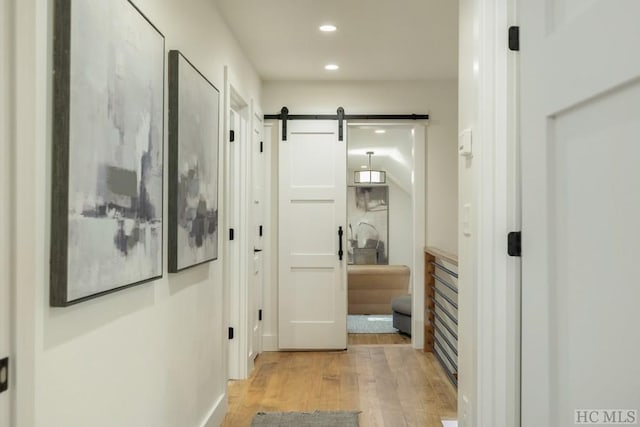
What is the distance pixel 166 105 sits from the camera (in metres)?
1.96

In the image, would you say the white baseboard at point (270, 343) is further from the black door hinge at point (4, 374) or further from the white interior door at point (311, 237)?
the black door hinge at point (4, 374)

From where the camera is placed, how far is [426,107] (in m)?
4.55

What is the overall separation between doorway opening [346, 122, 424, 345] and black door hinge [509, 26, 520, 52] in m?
2.97

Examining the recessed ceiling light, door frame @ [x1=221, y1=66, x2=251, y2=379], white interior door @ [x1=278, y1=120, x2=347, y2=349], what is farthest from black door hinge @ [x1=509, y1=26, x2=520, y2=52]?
white interior door @ [x1=278, y1=120, x2=347, y2=349]

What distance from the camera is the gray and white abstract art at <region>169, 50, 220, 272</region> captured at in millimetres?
1997

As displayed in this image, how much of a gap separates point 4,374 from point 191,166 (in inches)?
54.3

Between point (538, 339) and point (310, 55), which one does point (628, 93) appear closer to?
point (538, 339)

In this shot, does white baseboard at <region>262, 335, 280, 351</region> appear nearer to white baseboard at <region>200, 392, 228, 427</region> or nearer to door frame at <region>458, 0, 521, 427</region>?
white baseboard at <region>200, 392, 228, 427</region>

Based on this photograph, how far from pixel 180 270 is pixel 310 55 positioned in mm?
2363

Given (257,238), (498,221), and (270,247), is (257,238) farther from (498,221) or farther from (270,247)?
(498,221)

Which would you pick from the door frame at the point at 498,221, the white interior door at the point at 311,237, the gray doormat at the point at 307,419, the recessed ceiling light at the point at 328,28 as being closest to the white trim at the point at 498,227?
the door frame at the point at 498,221

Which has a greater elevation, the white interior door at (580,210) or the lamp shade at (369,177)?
the lamp shade at (369,177)

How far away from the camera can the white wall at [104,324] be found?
1039mm

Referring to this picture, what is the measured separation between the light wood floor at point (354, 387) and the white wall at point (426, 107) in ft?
4.00
